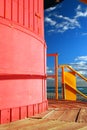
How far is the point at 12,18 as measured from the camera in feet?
18.0

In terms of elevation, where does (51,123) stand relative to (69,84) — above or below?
below

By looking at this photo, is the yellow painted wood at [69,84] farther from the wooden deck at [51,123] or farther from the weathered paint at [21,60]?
the wooden deck at [51,123]

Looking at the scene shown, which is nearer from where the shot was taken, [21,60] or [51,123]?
[51,123]

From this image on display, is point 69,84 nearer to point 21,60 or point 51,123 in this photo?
point 21,60

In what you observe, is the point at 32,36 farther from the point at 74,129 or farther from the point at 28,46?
the point at 74,129

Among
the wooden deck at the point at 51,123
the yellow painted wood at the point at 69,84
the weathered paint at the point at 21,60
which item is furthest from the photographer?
the yellow painted wood at the point at 69,84

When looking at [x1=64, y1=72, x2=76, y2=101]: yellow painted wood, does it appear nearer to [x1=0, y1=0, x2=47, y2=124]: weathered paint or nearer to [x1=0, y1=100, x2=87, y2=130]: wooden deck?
[x1=0, y1=0, x2=47, y2=124]: weathered paint

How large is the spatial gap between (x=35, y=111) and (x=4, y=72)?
1.30 meters

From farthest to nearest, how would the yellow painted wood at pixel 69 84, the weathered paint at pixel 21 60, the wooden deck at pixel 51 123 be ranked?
the yellow painted wood at pixel 69 84
the weathered paint at pixel 21 60
the wooden deck at pixel 51 123

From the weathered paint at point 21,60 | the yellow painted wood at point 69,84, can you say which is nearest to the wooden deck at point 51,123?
the weathered paint at point 21,60

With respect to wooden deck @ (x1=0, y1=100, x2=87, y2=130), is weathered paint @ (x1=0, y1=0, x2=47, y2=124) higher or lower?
higher

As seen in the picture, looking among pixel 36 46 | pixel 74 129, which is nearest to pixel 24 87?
pixel 36 46

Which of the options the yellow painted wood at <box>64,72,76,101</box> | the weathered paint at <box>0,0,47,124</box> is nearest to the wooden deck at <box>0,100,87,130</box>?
the weathered paint at <box>0,0,47,124</box>

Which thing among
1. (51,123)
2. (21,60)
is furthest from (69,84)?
(51,123)
